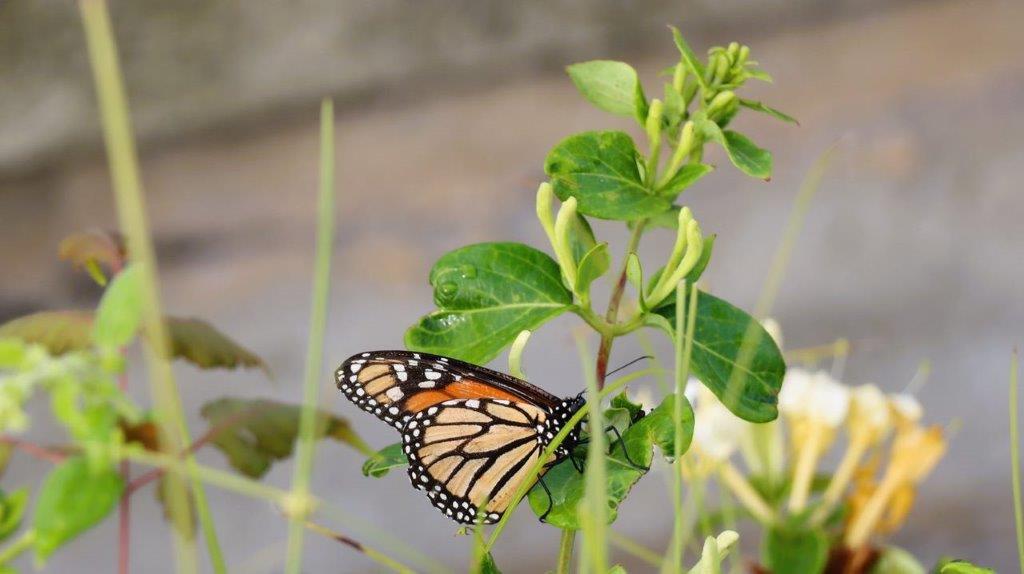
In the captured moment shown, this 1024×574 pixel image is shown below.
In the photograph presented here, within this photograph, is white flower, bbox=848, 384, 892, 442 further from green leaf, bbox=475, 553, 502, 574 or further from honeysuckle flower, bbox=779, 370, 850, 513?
green leaf, bbox=475, 553, 502, 574

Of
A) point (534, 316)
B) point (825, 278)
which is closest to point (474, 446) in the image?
point (534, 316)

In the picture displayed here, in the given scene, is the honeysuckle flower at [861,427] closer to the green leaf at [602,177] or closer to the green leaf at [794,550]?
the green leaf at [794,550]

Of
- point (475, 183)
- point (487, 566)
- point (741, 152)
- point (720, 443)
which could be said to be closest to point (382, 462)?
point (487, 566)

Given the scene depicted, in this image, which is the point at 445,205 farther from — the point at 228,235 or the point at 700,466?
the point at 700,466

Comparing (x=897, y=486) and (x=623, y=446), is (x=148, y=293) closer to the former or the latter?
(x=623, y=446)

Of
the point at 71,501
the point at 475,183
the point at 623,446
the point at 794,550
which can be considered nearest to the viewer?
the point at 71,501

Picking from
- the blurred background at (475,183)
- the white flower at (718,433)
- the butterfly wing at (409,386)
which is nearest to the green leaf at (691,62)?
the butterfly wing at (409,386)
